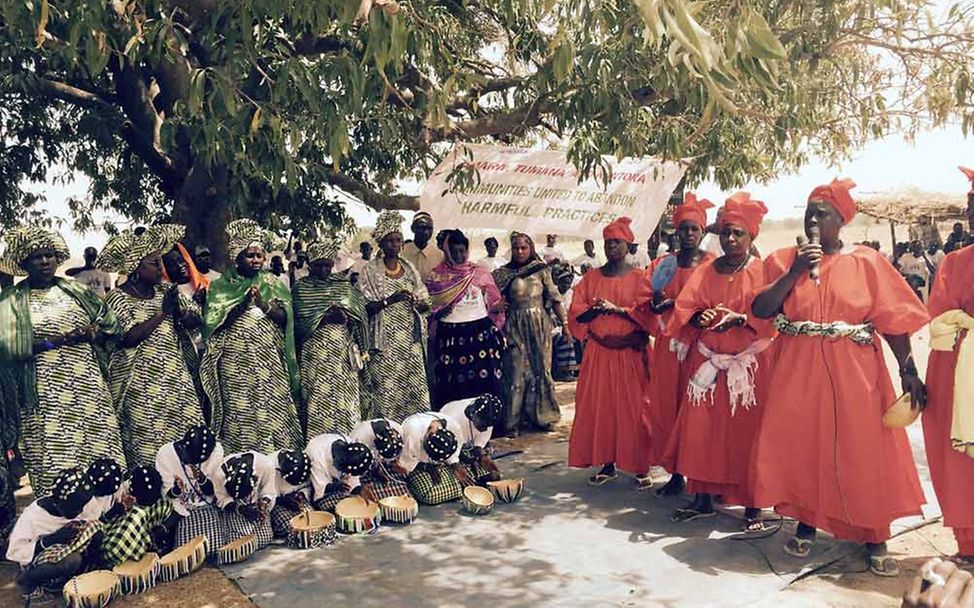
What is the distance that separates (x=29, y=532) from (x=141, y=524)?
51 centimetres

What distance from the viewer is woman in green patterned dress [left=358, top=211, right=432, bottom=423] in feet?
18.5

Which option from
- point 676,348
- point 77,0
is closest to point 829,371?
point 676,348

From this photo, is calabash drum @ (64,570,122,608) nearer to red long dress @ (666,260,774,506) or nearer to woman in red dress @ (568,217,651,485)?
woman in red dress @ (568,217,651,485)

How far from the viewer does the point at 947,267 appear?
4.00m

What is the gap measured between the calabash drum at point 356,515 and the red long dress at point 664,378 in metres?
1.85

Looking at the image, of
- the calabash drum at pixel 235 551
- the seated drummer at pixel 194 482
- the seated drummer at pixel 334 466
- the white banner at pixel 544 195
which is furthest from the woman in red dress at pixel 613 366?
the seated drummer at pixel 194 482

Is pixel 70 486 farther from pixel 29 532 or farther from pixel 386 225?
pixel 386 225

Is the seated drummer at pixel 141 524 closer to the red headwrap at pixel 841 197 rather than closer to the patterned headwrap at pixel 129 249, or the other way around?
the patterned headwrap at pixel 129 249

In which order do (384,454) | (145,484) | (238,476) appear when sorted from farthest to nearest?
(384,454), (238,476), (145,484)

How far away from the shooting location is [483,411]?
5301 millimetres

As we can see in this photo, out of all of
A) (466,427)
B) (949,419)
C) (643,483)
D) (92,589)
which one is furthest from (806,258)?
(92,589)

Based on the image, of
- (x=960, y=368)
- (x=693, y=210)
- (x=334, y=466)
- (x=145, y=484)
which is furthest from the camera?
(x=693, y=210)

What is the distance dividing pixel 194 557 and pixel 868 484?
341cm

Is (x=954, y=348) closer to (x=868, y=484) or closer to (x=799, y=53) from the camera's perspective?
(x=868, y=484)
